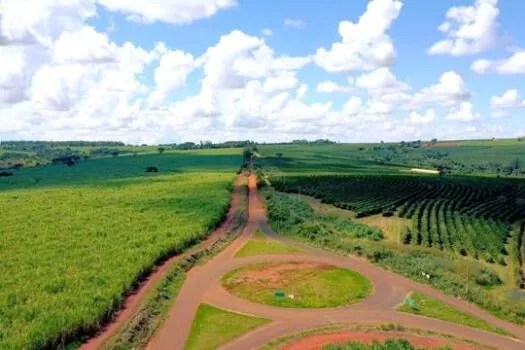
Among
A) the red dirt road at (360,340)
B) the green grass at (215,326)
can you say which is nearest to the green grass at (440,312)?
the red dirt road at (360,340)

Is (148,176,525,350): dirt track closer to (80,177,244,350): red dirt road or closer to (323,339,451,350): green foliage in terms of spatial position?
(80,177,244,350): red dirt road

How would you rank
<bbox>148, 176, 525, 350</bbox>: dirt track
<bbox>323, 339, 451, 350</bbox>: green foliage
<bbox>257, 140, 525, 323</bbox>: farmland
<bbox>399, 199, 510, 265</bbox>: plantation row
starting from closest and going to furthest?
1. <bbox>323, 339, 451, 350</bbox>: green foliage
2. <bbox>148, 176, 525, 350</bbox>: dirt track
3. <bbox>257, 140, 525, 323</bbox>: farmland
4. <bbox>399, 199, 510, 265</bbox>: plantation row

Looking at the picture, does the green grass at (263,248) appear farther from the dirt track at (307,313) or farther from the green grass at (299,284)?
the green grass at (299,284)

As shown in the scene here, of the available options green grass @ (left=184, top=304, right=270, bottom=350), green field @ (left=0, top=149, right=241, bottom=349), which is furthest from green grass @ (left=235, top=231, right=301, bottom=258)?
green grass @ (left=184, top=304, right=270, bottom=350)

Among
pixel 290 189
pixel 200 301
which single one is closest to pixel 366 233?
pixel 200 301

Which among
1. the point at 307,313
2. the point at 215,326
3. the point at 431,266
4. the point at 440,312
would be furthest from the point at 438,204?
the point at 215,326

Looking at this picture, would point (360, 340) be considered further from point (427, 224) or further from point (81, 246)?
point (427, 224)
